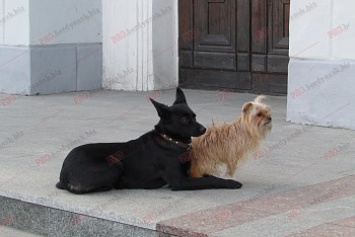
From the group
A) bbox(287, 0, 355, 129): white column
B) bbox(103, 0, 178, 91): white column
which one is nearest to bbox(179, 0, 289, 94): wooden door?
bbox(103, 0, 178, 91): white column

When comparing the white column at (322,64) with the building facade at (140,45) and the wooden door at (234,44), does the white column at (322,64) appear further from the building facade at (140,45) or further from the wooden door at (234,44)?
the wooden door at (234,44)

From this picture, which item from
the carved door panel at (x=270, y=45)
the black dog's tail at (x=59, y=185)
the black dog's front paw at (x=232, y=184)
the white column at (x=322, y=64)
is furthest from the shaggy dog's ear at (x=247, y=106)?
the carved door panel at (x=270, y=45)

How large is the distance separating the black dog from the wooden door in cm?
560

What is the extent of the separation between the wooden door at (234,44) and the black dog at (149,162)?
18.4ft

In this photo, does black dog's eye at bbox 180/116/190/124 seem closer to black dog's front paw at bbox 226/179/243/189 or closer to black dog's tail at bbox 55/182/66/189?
black dog's front paw at bbox 226/179/243/189

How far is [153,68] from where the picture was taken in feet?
42.5

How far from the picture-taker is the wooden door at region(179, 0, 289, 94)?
1193cm

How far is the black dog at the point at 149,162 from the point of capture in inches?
251

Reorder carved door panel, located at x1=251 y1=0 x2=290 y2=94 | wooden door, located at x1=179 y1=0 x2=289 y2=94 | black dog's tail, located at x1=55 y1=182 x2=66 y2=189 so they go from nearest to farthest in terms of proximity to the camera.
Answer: black dog's tail, located at x1=55 y1=182 x2=66 y2=189, carved door panel, located at x1=251 y1=0 x2=290 y2=94, wooden door, located at x1=179 y1=0 x2=289 y2=94

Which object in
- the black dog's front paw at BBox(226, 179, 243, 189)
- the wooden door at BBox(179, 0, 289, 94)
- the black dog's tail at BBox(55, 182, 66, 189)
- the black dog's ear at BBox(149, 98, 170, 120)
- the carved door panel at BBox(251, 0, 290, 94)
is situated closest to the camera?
the black dog's ear at BBox(149, 98, 170, 120)

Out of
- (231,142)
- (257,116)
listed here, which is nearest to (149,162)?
(231,142)

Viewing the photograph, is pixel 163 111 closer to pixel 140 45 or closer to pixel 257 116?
pixel 257 116

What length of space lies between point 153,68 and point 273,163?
557cm

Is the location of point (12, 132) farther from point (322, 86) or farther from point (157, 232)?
point (157, 232)
